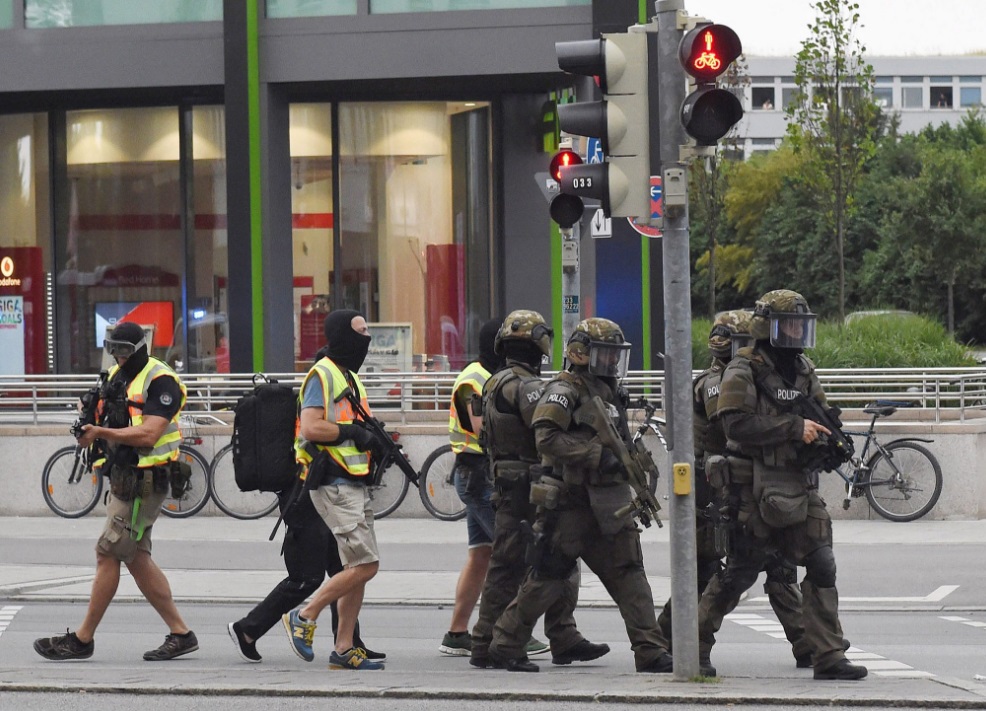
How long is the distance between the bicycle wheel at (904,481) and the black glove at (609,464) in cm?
777

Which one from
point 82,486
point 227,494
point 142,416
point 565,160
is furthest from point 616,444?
point 82,486

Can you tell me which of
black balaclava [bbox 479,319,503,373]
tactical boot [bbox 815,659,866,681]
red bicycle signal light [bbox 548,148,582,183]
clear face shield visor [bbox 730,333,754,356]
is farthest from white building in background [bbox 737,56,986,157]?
tactical boot [bbox 815,659,866,681]

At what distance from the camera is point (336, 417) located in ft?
26.5

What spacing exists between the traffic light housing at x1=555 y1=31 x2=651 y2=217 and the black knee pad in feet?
5.99

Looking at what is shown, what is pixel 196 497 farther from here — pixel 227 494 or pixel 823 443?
pixel 823 443

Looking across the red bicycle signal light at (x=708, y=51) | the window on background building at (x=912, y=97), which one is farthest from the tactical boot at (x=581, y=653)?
the window on background building at (x=912, y=97)

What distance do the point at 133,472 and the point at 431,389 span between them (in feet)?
30.0

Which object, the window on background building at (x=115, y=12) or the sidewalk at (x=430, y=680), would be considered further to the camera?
the window on background building at (x=115, y=12)

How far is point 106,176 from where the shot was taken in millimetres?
22391

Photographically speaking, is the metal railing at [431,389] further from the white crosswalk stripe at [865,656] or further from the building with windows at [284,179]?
the white crosswalk stripe at [865,656]

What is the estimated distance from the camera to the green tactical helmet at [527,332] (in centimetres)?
816

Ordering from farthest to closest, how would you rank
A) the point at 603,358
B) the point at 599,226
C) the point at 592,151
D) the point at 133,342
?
the point at 592,151 → the point at 599,226 → the point at 133,342 → the point at 603,358

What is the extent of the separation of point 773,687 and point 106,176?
671 inches

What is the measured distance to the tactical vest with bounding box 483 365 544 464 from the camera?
8055 millimetres
